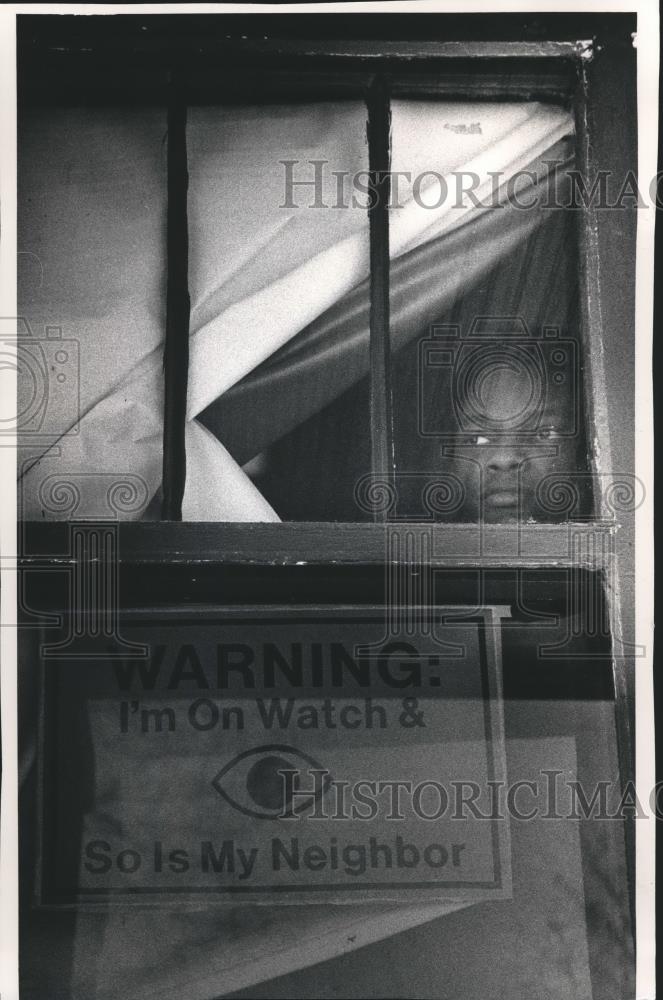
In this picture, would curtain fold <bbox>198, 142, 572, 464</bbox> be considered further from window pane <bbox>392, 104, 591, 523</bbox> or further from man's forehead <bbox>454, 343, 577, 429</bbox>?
man's forehead <bbox>454, 343, 577, 429</bbox>

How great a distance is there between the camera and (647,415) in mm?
1190

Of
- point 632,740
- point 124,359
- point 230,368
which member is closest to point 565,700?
point 632,740

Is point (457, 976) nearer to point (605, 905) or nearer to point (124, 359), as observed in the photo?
point (605, 905)

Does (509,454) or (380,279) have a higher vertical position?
(380,279)

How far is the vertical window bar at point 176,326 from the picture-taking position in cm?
120

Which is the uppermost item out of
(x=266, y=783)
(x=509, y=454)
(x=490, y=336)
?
(x=490, y=336)

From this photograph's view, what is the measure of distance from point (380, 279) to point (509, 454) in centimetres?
31

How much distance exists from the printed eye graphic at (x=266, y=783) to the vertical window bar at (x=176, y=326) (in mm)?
342

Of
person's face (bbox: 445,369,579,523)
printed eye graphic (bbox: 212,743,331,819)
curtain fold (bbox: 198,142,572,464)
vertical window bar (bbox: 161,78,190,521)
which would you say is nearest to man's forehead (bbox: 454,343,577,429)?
person's face (bbox: 445,369,579,523)

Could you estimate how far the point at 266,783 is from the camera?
1.13 meters

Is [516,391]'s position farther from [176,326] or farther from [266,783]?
[266,783]

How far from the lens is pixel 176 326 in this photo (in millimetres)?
1213

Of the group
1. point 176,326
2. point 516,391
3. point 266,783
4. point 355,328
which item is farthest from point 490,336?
point 266,783

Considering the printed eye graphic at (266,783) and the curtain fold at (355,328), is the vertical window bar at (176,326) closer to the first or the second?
the curtain fold at (355,328)
